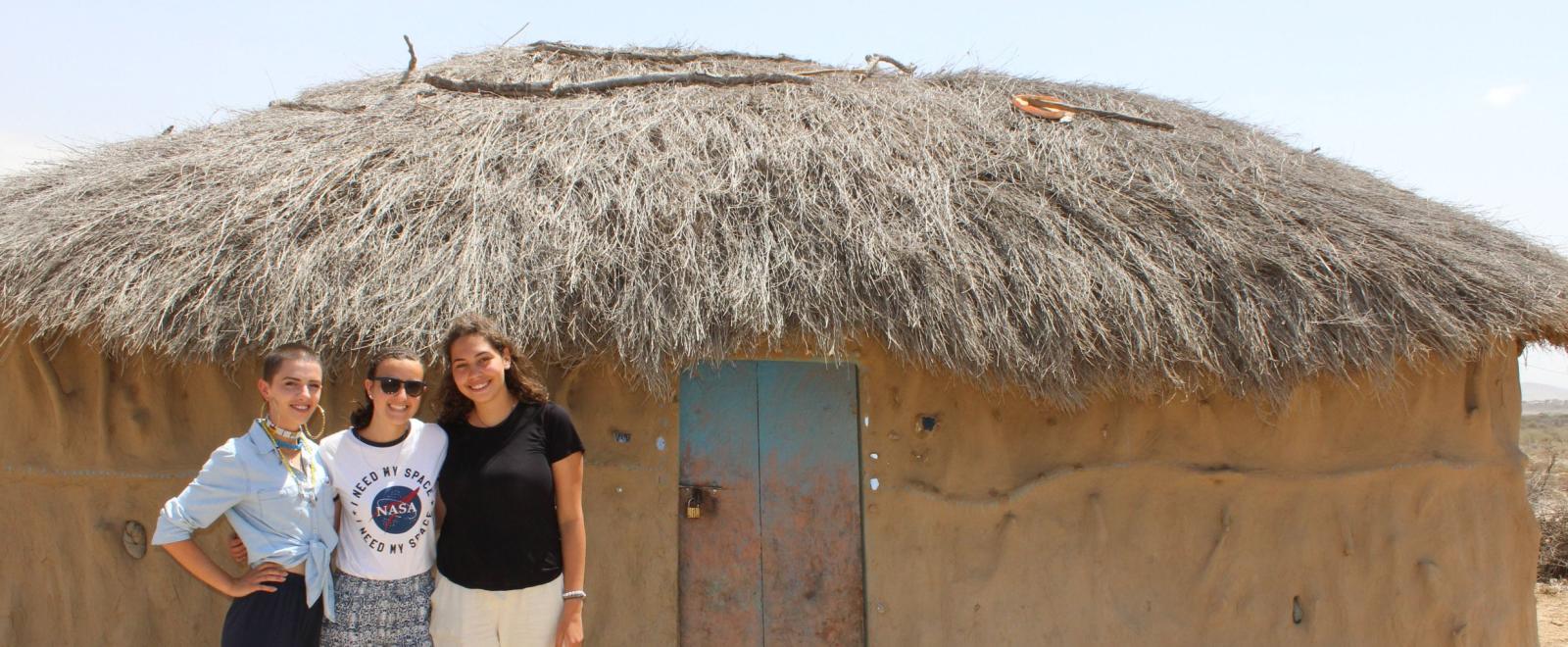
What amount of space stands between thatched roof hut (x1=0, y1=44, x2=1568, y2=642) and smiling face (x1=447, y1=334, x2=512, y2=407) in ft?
3.42

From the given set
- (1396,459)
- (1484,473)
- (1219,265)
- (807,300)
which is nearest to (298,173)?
(807,300)

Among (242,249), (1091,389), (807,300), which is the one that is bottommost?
(1091,389)

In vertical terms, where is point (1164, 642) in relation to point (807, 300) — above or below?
below

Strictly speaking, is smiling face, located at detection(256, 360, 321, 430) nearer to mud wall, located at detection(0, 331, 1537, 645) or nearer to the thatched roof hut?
the thatched roof hut

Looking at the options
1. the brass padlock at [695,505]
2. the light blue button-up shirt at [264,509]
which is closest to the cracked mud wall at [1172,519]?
the brass padlock at [695,505]

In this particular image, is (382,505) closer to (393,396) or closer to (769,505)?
(393,396)

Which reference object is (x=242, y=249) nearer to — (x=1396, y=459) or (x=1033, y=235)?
(x=1033, y=235)

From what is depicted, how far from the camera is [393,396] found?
284 cm

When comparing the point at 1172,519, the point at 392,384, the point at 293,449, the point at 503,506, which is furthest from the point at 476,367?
the point at 1172,519

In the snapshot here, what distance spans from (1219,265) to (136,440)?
177 inches

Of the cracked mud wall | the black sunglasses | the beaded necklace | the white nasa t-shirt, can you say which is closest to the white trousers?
the white nasa t-shirt

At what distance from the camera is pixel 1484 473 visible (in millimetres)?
4934

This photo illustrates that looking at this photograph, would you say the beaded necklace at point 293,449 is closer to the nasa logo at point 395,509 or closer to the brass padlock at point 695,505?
the nasa logo at point 395,509

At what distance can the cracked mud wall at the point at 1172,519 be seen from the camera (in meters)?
4.46
